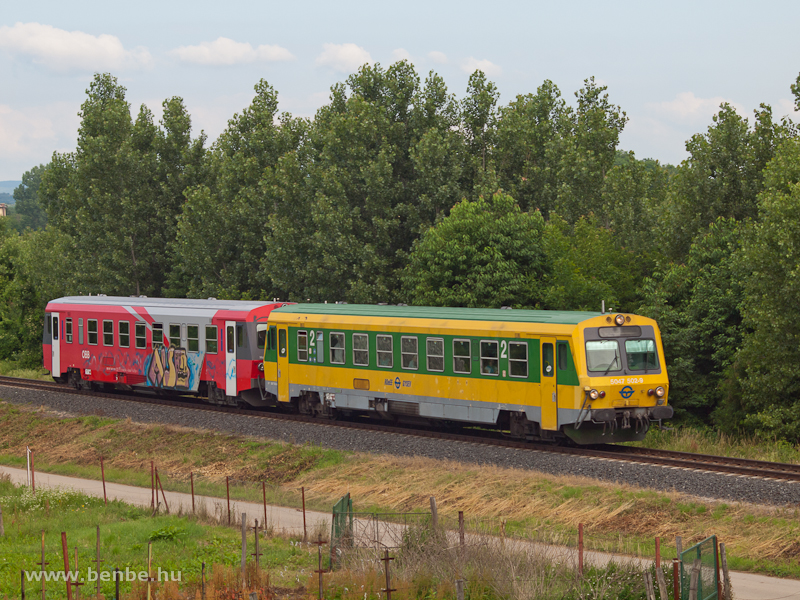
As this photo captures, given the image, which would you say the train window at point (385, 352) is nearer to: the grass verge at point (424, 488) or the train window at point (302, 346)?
the train window at point (302, 346)

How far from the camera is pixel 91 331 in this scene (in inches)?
1348

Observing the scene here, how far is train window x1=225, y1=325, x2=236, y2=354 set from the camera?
29359mm

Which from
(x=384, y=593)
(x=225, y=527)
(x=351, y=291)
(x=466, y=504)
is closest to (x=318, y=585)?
(x=384, y=593)

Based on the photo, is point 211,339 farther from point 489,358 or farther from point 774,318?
point 774,318

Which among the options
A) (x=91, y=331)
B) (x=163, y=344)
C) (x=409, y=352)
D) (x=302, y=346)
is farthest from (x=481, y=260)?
(x=91, y=331)

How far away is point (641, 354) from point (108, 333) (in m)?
20.2

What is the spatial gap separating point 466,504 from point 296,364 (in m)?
11.1

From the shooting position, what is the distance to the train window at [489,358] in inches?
885

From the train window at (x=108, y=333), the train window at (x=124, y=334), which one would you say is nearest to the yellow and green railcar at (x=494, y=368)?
the train window at (x=124, y=334)

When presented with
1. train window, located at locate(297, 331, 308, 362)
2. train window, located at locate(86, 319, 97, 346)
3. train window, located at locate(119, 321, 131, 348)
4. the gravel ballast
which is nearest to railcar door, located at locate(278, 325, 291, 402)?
train window, located at locate(297, 331, 308, 362)

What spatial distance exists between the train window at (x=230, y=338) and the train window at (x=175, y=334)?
2.30 metres

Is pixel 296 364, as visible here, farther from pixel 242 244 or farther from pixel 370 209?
pixel 242 244

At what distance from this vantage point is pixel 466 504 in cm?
1766

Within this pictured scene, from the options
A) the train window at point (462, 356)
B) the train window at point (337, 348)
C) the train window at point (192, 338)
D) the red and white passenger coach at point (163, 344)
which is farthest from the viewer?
the train window at point (192, 338)
